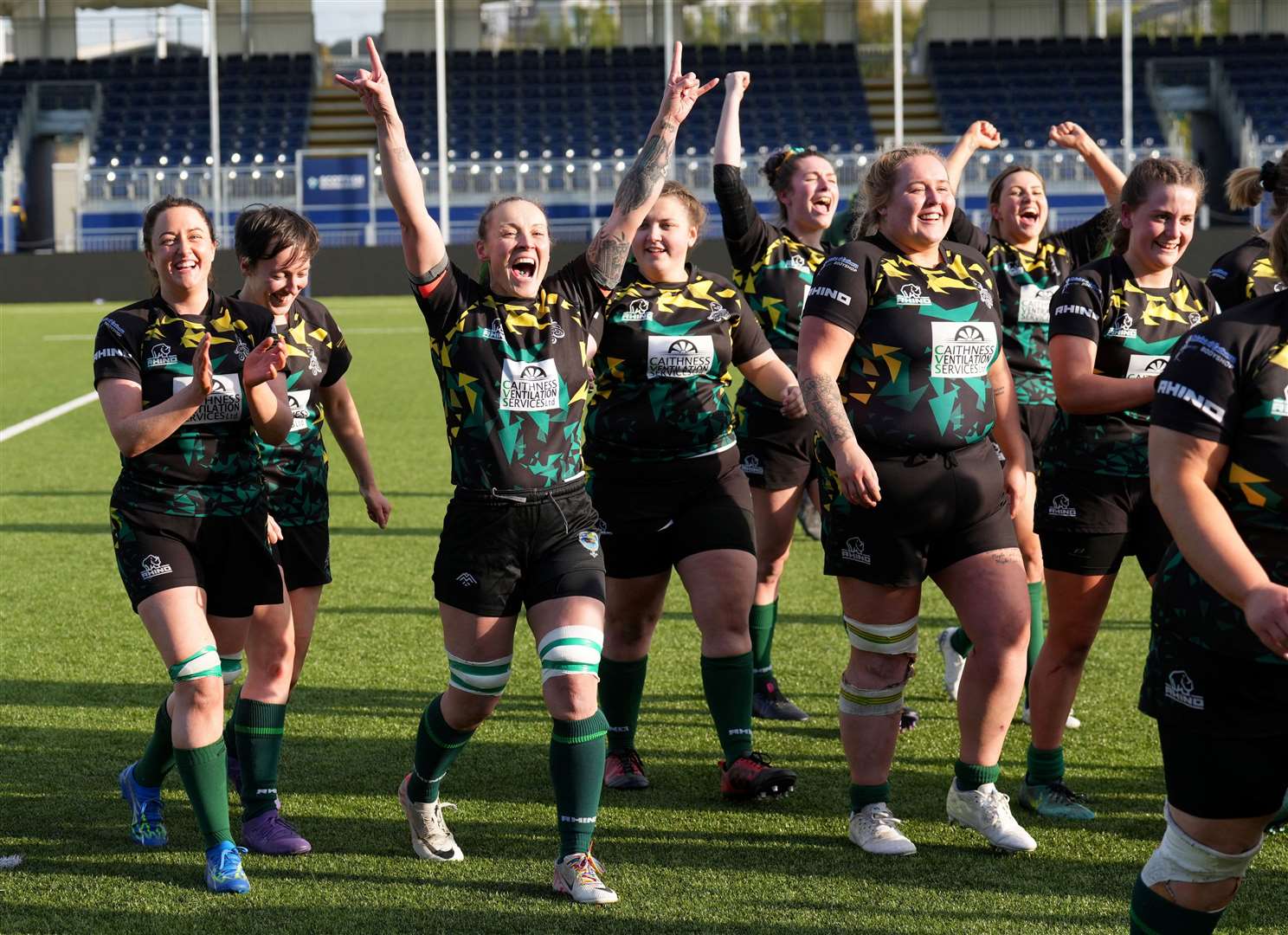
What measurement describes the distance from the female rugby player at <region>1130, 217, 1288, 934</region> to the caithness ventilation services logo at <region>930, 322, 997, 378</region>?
4.51 ft

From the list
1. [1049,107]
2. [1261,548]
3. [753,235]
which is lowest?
[1261,548]

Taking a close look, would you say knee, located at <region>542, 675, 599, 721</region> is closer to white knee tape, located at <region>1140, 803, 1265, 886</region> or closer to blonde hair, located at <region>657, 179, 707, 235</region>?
white knee tape, located at <region>1140, 803, 1265, 886</region>

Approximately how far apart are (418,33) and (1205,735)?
40056 mm

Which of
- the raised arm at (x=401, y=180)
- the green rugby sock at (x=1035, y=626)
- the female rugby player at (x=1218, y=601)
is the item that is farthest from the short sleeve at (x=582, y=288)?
the green rugby sock at (x=1035, y=626)

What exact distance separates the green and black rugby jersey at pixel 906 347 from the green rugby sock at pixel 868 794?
0.98m

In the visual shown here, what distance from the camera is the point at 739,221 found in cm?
580

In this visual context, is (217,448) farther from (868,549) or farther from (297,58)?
(297,58)

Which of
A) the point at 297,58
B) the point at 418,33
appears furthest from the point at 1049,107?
the point at 297,58

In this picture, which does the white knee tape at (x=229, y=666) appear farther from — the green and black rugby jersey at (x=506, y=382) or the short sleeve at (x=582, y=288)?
the short sleeve at (x=582, y=288)

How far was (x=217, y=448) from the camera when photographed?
14.2 feet

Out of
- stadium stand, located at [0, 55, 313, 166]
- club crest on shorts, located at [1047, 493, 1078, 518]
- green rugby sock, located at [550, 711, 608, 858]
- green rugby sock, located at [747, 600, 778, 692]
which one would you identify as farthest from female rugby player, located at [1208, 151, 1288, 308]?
stadium stand, located at [0, 55, 313, 166]

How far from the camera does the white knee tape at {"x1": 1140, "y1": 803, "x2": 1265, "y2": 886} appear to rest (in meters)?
2.97

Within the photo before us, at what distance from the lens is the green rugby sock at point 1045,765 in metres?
4.84

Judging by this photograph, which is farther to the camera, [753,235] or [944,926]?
[753,235]
